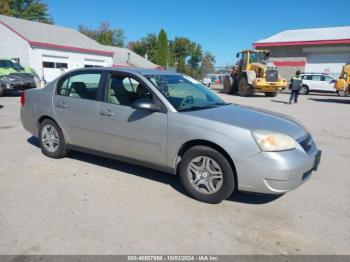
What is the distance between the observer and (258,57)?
2278 centimetres

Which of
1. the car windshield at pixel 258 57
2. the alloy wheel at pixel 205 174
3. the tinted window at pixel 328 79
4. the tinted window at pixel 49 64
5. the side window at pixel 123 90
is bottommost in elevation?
the alloy wheel at pixel 205 174

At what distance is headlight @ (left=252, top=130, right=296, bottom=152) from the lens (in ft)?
12.0

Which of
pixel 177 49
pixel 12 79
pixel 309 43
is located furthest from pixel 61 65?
pixel 177 49

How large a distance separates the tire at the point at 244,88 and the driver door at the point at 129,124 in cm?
1777

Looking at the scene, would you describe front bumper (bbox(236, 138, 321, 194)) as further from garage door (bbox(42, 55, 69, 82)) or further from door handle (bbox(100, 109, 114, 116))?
garage door (bbox(42, 55, 69, 82))

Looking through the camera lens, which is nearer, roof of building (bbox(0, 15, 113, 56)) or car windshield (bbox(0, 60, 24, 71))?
car windshield (bbox(0, 60, 24, 71))

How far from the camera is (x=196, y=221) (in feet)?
11.8

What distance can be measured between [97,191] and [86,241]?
121 cm

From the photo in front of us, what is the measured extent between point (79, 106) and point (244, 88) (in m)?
18.2

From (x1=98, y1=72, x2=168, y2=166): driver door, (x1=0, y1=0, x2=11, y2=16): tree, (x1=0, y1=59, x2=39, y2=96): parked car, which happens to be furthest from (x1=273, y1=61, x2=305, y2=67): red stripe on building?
(x1=0, y1=0, x2=11, y2=16): tree

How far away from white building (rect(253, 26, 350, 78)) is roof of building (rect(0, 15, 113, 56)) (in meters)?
18.2

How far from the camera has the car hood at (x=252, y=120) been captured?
12.8 feet

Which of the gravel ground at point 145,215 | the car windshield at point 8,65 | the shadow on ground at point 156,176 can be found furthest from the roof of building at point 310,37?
the shadow on ground at point 156,176

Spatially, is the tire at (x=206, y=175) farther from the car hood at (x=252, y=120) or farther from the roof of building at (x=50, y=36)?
the roof of building at (x=50, y=36)
